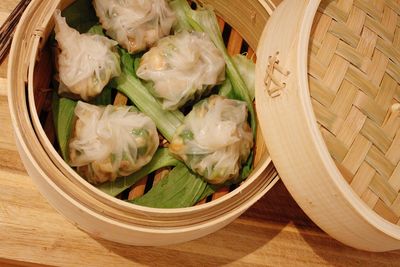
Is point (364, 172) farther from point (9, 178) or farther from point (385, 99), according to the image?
point (9, 178)

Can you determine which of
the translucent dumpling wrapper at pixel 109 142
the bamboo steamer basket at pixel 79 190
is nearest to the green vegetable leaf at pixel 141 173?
the translucent dumpling wrapper at pixel 109 142

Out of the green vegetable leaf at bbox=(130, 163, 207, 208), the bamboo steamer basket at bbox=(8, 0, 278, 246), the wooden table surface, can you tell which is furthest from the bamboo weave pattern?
the green vegetable leaf at bbox=(130, 163, 207, 208)

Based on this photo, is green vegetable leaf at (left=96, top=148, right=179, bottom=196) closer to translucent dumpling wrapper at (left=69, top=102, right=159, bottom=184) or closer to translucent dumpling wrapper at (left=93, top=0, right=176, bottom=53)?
translucent dumpling wrapper at (left=69, top=102, right=159, bottom=184)

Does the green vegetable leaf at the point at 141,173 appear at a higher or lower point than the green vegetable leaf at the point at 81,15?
lower

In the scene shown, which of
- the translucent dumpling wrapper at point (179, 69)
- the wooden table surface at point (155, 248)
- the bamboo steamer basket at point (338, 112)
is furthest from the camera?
the translucent dumpling wrapper at point (179, 69)

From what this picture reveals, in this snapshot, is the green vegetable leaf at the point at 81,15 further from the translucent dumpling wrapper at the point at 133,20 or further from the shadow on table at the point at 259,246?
the shadow on table at the point at 259,246

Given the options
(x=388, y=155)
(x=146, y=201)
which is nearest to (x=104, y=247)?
(x=146, y=201)
